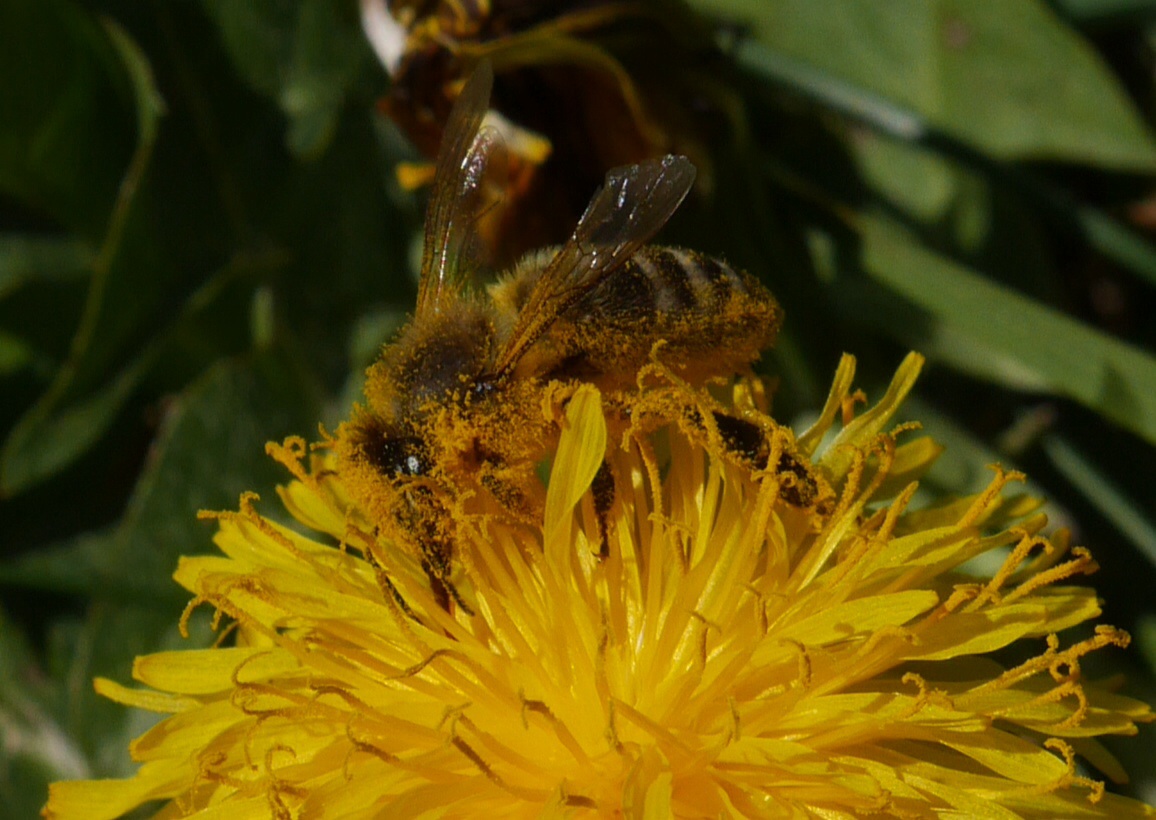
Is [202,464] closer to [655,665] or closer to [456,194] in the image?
[456,194]

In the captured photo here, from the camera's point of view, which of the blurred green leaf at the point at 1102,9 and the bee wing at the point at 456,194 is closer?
the bee wing at the point at 456,194

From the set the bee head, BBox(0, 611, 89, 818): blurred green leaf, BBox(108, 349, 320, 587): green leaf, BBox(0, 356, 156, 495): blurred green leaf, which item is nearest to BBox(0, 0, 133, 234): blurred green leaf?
BBox(0, 356, 156, 495): blurred green leaf

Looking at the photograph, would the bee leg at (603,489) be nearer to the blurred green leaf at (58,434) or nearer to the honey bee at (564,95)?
the honey bee at (564,95)

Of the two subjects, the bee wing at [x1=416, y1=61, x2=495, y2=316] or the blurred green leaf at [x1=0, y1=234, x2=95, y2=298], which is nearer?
the bee wing at [x1=416, y1=61, x2=495, y2=316]

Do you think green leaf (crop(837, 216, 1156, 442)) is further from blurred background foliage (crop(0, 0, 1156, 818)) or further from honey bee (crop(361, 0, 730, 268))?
honey bee (crop(361, 0, 730, 268))

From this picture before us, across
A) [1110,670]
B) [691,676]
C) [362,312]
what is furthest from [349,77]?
[1110,670]

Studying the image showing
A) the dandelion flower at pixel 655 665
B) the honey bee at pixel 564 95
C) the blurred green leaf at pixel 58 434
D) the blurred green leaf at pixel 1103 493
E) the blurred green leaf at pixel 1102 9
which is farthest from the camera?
the blurred green leaf at pixel 1102 9

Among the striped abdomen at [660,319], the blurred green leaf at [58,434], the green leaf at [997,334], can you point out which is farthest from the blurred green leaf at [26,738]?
the green leaf at [997,334]
